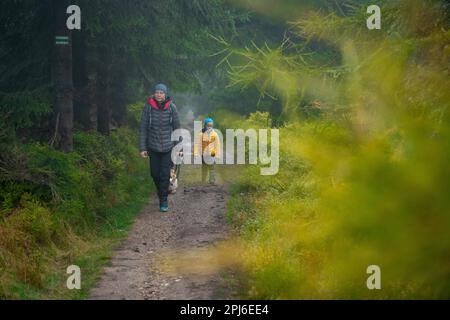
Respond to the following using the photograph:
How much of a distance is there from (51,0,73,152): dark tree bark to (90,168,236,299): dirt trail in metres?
2.28

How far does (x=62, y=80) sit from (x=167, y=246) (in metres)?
4.28

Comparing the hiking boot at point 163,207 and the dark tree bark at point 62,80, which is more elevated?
the dark tree bark at point 62,80

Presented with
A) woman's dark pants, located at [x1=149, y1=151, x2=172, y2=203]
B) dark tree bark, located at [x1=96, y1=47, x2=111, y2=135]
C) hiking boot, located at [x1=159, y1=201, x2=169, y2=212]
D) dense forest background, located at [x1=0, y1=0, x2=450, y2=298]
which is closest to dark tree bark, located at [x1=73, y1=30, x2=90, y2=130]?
dense forest background, located at [x1=0, y1=0, x2=450, y2=298]

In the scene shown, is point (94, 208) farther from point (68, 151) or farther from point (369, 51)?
point (369, 51)

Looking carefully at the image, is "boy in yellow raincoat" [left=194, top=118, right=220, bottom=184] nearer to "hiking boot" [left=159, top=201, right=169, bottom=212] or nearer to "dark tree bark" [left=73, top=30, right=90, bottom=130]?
"dark tree bark" [left=73, top=30, right=90, bottom=130]

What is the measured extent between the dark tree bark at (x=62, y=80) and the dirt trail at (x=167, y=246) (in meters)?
2.28

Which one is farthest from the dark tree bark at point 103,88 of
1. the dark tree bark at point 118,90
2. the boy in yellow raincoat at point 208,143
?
the boy in yellow raincoat at point 208,143

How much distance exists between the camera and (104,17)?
12.0 meters

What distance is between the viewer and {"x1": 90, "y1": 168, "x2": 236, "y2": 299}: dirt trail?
21.8ft

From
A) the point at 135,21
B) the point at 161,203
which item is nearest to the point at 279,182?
the point at 161,203

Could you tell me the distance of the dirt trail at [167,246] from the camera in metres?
6.65

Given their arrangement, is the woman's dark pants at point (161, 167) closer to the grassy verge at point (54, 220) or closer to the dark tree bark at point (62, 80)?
the grassy verge at point (54, 220)

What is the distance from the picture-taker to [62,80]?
36.3 feet

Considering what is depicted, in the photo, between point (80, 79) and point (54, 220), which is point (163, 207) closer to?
point (54, 220)
